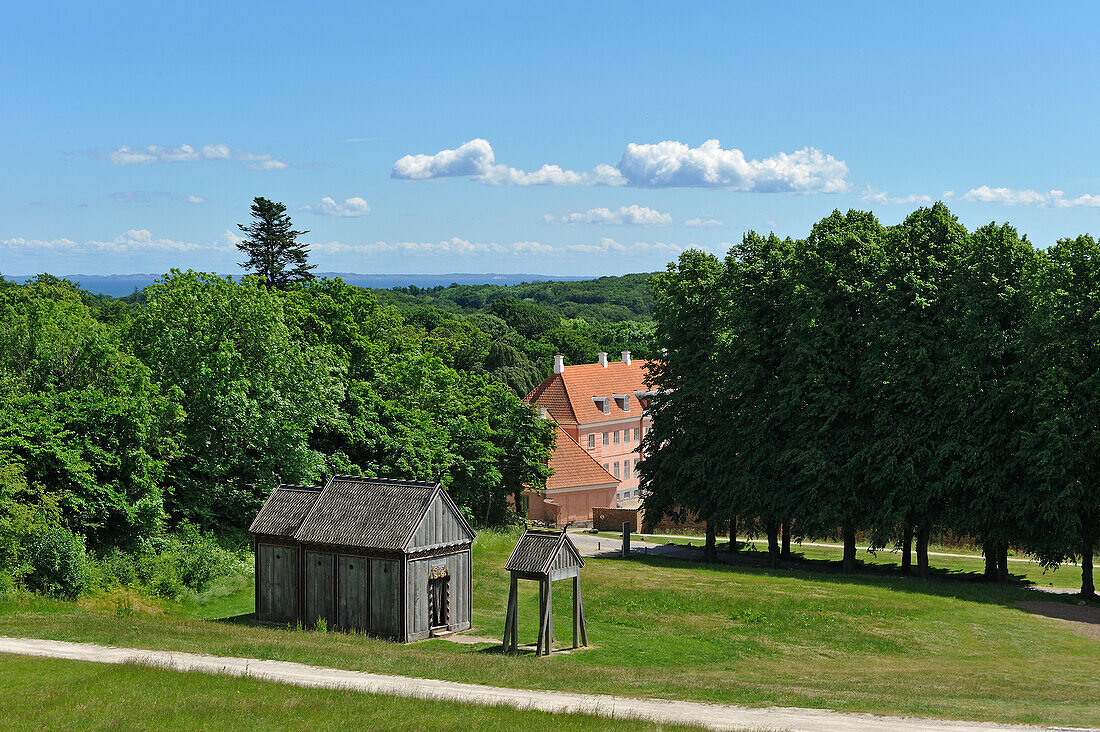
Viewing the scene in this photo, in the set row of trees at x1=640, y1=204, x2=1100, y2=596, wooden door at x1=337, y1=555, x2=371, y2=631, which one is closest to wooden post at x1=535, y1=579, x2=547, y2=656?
wooden door at x1=337, y1=555, x2=371, y2=631

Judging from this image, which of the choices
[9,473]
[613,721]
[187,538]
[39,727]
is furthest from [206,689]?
[187,538]

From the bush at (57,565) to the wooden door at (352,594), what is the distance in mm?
8824

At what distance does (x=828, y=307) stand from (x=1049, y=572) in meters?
16.1

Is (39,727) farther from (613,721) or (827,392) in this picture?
(827,392)

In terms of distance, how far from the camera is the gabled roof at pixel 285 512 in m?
30.9

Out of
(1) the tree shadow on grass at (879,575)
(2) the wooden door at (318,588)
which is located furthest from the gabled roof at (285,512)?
(1) the tree shadow on grass at (879,575)

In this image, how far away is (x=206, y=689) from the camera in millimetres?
19266

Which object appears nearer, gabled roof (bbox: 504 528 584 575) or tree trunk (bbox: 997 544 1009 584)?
gabled roof (bbox: 504 528 584 575)

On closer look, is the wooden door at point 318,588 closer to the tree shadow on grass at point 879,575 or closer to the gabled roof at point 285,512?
the gabled roof at point 285,512

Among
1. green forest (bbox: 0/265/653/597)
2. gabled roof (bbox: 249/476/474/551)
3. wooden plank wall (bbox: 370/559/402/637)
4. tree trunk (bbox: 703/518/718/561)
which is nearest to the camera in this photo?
wooden plank wall (bbox: 370/559/402/637)

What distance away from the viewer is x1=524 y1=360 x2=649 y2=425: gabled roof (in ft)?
257

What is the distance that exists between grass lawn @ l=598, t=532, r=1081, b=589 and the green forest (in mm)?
10199

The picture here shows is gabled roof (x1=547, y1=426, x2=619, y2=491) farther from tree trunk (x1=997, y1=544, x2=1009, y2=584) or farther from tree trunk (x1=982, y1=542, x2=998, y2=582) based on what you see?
tree trunk (x1=997, y1=544, x2=1009, y2=584)

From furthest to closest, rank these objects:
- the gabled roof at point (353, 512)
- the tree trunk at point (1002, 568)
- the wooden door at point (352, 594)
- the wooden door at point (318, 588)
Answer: the tree trunk at point (1002, 568)
the wooden door at point (318, 588)
the wooden door at point (352, 594)
the gabled roof at point (353, 512)
